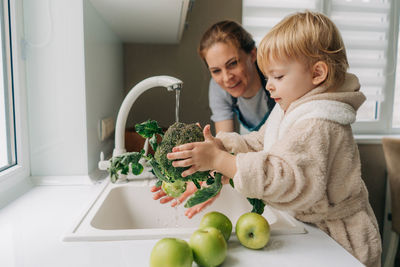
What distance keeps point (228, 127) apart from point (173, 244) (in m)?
1.07

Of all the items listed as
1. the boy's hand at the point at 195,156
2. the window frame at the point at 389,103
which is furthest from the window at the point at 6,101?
the window frame at the point at 389,103

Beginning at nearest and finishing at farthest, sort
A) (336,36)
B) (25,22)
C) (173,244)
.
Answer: (173,244), (336,36), (25,22)

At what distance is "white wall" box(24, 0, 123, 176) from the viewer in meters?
1.02

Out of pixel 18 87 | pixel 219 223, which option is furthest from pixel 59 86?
pixel 219 223

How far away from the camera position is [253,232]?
586 mm

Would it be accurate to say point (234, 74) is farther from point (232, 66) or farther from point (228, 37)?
point (228, 37)

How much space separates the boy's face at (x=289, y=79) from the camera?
2.44ft

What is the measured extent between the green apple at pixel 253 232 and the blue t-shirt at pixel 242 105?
90cm

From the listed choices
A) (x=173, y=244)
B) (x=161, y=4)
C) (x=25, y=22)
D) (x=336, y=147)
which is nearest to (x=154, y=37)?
(x=161, y=4)

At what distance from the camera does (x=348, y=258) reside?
1.86 ft

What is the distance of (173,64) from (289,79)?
3.93 ft

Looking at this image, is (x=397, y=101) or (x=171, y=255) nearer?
(x=171, y=255)

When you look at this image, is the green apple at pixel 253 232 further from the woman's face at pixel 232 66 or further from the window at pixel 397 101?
the window at pixel 397 101

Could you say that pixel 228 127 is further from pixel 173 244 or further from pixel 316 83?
pixel 173 244
